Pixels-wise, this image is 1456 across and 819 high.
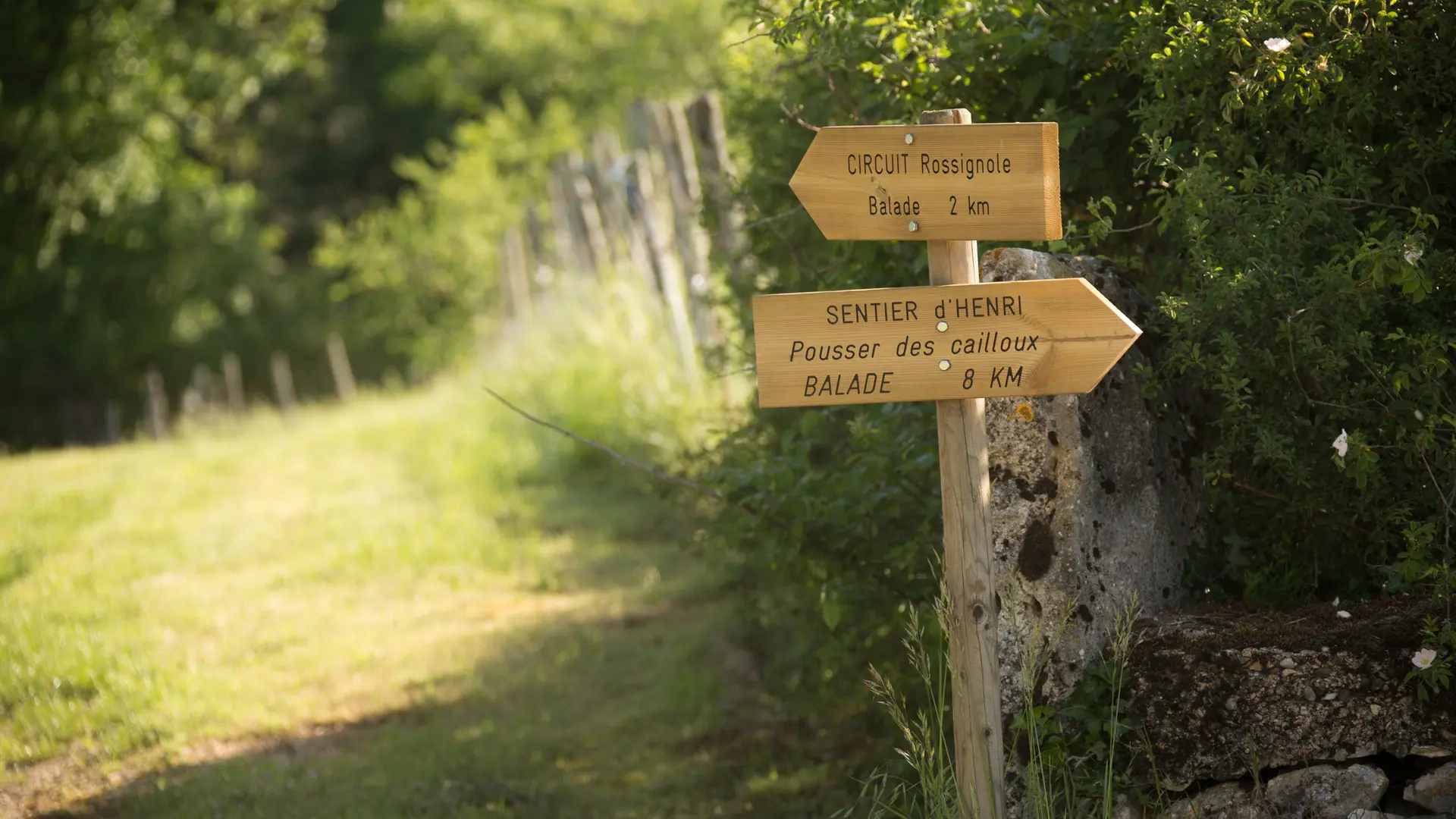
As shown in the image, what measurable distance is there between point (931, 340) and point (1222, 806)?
4.13 ft

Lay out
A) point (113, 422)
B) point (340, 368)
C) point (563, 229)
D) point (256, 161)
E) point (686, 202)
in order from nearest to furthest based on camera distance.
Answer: point (686, 202)
point (563, 229)
point (340, 368)
point (113, 422)
point (256, 161)

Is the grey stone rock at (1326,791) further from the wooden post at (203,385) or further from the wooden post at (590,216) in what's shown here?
the wooden post at (203,385)

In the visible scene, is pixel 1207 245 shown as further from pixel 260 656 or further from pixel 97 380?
pixel 97 380

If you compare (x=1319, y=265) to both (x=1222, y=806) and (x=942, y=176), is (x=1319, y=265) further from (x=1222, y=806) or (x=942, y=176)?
(x=1222, y=806)

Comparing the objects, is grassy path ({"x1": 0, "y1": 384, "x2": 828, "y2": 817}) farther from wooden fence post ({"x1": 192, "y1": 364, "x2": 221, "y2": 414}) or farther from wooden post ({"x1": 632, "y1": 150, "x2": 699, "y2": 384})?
wooden fence post ({"x1": 192, "y1": 364, "x2": 221, "y2": 414})

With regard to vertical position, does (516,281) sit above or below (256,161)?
below

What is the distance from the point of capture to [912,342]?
2846 mm

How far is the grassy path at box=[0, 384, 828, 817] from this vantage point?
4.32m

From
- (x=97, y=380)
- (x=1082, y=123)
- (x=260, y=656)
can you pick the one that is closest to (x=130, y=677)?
(x=260, y=656)

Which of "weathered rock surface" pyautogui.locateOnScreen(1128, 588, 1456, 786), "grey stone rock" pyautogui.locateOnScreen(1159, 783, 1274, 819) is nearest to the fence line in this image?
"weathered rock surface" pyautogui.locateOnScreen(1128, 588, 1456, 786)

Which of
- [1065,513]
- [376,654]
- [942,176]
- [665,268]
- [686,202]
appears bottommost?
[376,654]

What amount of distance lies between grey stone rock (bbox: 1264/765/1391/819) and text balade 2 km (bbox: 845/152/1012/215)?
57.6 inches

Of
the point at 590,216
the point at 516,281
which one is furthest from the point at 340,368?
the point at 590,216

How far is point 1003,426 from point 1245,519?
0.75 m
